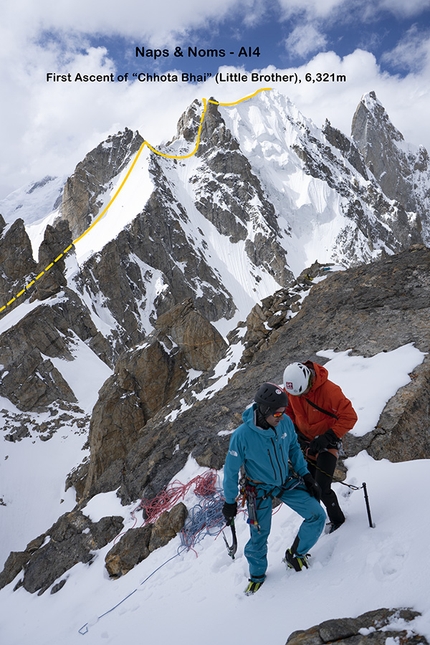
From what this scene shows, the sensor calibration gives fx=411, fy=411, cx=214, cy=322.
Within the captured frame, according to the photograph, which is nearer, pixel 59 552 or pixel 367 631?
pixel 367 631

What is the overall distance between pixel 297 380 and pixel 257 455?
101 centimetres

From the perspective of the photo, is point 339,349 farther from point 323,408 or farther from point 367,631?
point 367,631

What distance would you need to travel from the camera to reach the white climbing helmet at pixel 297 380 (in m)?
4.79

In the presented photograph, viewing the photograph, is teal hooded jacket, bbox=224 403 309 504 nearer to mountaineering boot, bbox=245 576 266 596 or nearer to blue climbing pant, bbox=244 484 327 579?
blue climbing pant, bbox=244 484 327 579

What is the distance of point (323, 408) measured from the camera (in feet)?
16.4

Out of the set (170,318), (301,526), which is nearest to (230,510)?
(301,526)

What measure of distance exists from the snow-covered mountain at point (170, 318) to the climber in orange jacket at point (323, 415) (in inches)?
23.5

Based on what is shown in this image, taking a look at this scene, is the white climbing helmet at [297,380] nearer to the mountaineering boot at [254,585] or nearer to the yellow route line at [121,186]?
the mountaineering boot at [254,585]

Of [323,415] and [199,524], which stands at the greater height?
[323,415]

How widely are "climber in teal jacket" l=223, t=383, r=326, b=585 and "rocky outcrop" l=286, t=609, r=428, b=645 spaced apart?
946mm

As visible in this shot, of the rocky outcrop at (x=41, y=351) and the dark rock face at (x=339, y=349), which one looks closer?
the dark rock face at (x=339, y=349)

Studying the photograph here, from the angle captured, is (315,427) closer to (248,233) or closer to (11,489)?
(11,489)

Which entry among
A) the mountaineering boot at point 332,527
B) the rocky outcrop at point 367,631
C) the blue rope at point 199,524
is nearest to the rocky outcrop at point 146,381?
the blue rope at point 199,524

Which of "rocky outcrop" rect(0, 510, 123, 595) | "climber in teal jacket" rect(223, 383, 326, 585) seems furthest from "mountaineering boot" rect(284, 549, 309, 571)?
"rocky outcrop" rect(0, 510, 123, 595)
